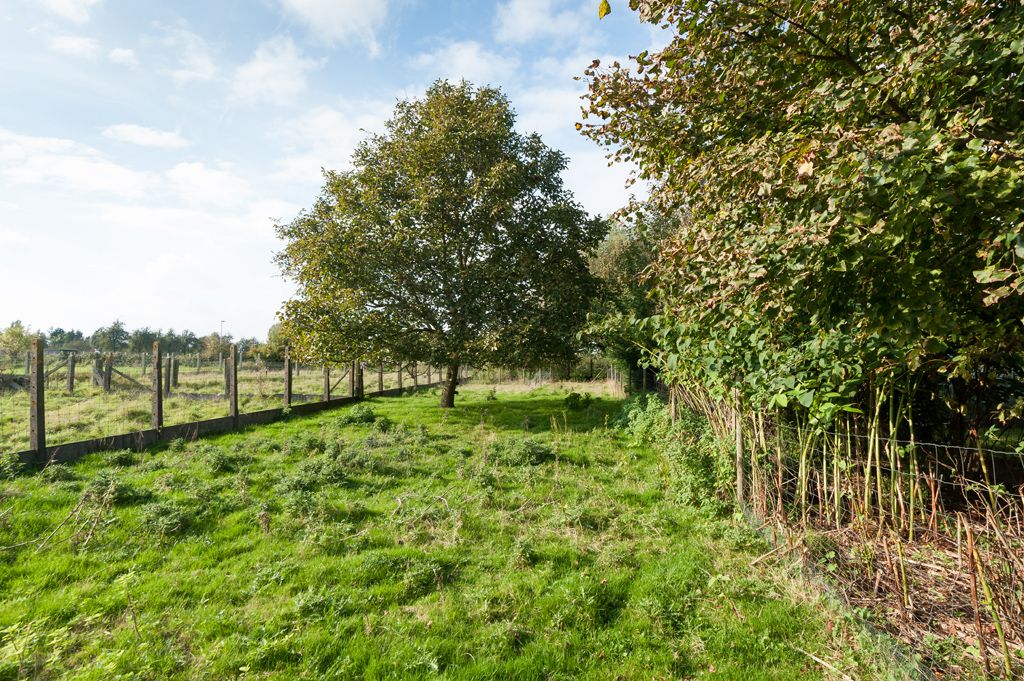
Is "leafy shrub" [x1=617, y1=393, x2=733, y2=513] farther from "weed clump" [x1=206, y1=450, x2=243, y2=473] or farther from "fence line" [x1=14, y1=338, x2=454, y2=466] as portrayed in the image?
"fence line" [x1=14, y1=338, x2=454, y2=466]

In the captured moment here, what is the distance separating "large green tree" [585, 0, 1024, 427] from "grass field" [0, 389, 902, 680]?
2.16 m

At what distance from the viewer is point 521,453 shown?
9.95m

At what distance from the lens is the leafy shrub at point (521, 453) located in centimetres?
976

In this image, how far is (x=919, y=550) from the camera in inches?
192

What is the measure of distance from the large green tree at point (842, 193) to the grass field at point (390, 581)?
7.09 feet

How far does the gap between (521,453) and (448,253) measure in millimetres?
8608

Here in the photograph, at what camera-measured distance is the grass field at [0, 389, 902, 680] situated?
3.93 meters

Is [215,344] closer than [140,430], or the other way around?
[140,430]

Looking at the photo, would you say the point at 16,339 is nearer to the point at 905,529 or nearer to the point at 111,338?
the point at 111,338

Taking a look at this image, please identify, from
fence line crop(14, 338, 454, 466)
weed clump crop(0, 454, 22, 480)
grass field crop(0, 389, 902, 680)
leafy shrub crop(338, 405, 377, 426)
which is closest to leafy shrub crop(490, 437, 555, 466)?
grass field crop(0, 389, 902, 680)

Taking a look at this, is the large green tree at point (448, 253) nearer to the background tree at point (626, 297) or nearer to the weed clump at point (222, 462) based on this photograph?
the background tree at point (626, 297)

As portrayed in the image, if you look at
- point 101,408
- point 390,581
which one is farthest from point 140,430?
point 390,581

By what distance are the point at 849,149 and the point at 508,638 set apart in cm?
498

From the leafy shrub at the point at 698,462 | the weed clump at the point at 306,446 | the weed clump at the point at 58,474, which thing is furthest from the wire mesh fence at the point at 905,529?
the weed clump at the point at 58,474
